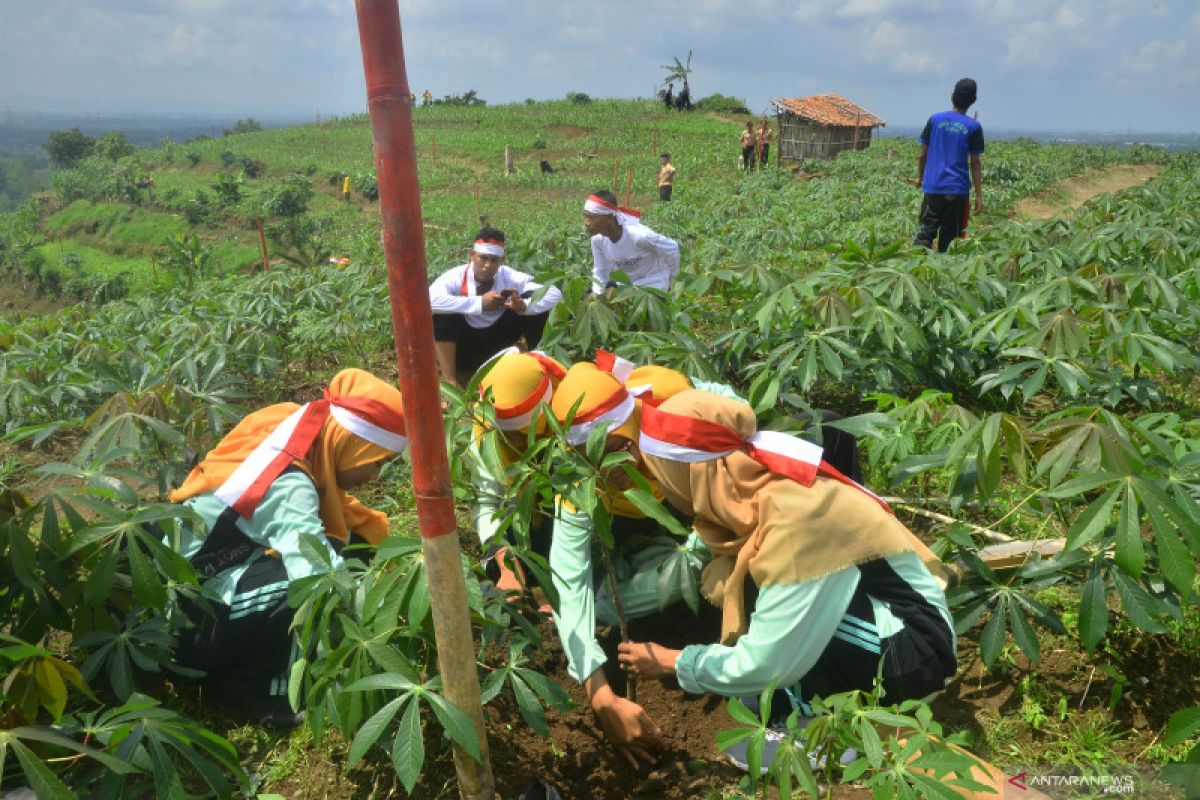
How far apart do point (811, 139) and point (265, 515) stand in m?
22.1

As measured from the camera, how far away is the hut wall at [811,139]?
21.6m

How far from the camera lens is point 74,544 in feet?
5.56

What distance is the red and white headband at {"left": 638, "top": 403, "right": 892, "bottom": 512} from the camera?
→ 71.6 inches

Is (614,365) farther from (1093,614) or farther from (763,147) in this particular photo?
(763,147)

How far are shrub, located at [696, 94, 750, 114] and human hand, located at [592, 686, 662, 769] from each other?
35.0 metres

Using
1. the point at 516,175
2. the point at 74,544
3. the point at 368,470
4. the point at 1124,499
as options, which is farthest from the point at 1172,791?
the point at 516,175

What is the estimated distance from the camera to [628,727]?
1.94 m

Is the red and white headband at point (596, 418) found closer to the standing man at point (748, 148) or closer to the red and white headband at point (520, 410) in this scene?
the red and white headband at point (520, 410)

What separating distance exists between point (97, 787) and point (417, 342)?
1299 millimetres

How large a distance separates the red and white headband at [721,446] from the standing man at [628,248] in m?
2.48

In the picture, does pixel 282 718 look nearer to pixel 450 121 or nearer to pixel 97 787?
pixel 97 787

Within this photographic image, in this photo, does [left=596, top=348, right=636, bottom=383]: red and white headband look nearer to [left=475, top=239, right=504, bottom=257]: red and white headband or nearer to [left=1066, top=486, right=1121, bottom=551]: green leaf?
[left=1066, top=486, right=1121, bottom=551]: green leaf

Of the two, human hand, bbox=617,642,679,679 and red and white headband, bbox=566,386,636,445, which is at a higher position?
red and white headband, bbox=566,386,636,445

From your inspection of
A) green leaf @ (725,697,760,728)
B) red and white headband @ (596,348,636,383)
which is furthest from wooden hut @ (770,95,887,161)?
green leaf @ (725,697,760,728)
